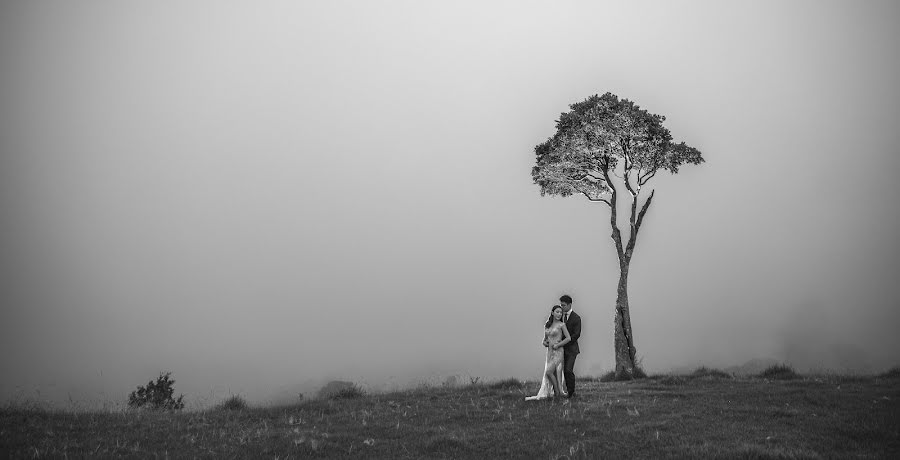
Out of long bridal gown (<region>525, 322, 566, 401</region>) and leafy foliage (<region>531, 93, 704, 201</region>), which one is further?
leafy foliage (<region>531, 93, 704, 201</region>)

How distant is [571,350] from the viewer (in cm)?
2030

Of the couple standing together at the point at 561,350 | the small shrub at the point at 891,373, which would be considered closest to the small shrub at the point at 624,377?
the couple standing together at the point at 561,350

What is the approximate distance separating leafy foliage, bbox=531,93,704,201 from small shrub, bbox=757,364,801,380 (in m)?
12.9

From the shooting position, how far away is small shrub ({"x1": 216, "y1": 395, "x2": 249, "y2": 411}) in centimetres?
2052

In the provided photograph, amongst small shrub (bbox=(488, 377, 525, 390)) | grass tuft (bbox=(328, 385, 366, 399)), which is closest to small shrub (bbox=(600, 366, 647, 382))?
small shrub (bbox=(488, 377, 525, 390))

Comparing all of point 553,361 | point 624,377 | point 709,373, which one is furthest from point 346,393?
point 709,373

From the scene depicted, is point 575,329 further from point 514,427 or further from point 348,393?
point 348,393

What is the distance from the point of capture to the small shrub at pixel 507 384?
24406mm

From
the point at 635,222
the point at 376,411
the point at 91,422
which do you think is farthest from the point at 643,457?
the point at 635,222

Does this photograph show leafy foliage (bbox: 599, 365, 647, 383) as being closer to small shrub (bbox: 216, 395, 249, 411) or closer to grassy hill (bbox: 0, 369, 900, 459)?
grassy hill (bbox: 0, 369, 900, 459)

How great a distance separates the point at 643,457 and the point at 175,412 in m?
17.1

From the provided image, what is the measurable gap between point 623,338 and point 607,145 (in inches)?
487

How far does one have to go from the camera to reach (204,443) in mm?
13430

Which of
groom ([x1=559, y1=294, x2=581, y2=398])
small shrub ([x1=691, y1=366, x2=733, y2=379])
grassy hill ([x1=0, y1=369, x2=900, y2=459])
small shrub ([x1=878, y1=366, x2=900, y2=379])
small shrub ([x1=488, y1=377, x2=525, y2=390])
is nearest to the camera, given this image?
grassy hill ([x1=0, y1=369, x2=900, y2=459])
